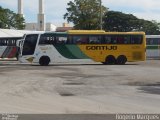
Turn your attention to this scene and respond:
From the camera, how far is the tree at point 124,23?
96250 mm

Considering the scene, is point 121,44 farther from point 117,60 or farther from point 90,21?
point 90,21

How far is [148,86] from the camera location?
20.4 metres

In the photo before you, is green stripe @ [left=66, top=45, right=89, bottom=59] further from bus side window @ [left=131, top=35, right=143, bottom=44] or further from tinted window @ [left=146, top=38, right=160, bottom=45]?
tinted window @ [left=146, top=38, right=160, bottom=45]

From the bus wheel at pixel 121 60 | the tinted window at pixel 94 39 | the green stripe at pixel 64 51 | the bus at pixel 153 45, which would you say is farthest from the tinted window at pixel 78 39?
the bus at pixel 153 45

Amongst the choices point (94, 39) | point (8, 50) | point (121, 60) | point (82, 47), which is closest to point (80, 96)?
point (82, 47)

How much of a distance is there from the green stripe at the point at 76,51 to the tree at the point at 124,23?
53.0 meters

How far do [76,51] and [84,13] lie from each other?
32881 millimetres

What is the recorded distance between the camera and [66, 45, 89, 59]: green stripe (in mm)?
39938

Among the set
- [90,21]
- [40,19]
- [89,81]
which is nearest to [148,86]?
[89,81]

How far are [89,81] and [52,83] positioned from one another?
195cm

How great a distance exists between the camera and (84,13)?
72438 millimetres

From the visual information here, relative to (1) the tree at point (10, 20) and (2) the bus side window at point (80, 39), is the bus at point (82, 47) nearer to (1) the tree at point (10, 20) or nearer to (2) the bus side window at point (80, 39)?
(2) the bus side window at point (80, 39)

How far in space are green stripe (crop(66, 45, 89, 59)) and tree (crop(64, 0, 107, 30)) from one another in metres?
31.5

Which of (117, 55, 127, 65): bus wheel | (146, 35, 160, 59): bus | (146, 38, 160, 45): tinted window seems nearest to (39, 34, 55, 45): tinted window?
(117, 55, 127, 65): bus wheel
